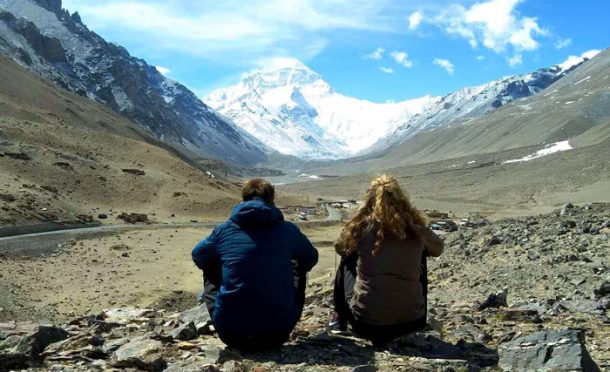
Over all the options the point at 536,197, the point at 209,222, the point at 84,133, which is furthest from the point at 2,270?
→ the point at 536,197

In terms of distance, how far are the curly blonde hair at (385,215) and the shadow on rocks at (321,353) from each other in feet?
4.23

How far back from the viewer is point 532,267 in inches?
620

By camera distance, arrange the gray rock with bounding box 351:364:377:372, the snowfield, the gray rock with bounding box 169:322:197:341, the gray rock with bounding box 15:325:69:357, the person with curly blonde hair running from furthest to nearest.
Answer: the snowfield, the gray rock with bounding box 169:322:197:341, the person with curly blonde hair, the gray rock with bounding box 15:325:69:357, the gray rock with bounding box 351:364:377:372

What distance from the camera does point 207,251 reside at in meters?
7.97

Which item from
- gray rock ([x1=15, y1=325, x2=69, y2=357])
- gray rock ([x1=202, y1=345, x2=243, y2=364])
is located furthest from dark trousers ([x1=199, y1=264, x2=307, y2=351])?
gray rock ([x1=15, y1=325, x2=69, y2=357])

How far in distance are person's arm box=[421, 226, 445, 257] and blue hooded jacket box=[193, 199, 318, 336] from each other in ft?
5.28

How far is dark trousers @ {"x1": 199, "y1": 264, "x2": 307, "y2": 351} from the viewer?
25.0 ft

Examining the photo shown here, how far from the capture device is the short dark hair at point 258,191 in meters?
7.99

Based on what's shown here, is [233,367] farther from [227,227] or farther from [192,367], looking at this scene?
[227,227]

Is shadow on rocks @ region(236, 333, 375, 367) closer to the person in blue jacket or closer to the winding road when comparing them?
the person in blue jacket

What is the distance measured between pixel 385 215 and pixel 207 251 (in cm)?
234

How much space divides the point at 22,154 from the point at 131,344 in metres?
63.3

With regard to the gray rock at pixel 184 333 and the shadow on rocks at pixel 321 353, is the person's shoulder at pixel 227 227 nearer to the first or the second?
the shadow on rocks at pixel 321 353

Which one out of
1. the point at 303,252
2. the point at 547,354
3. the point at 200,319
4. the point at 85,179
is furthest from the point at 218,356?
the point at 85,179
